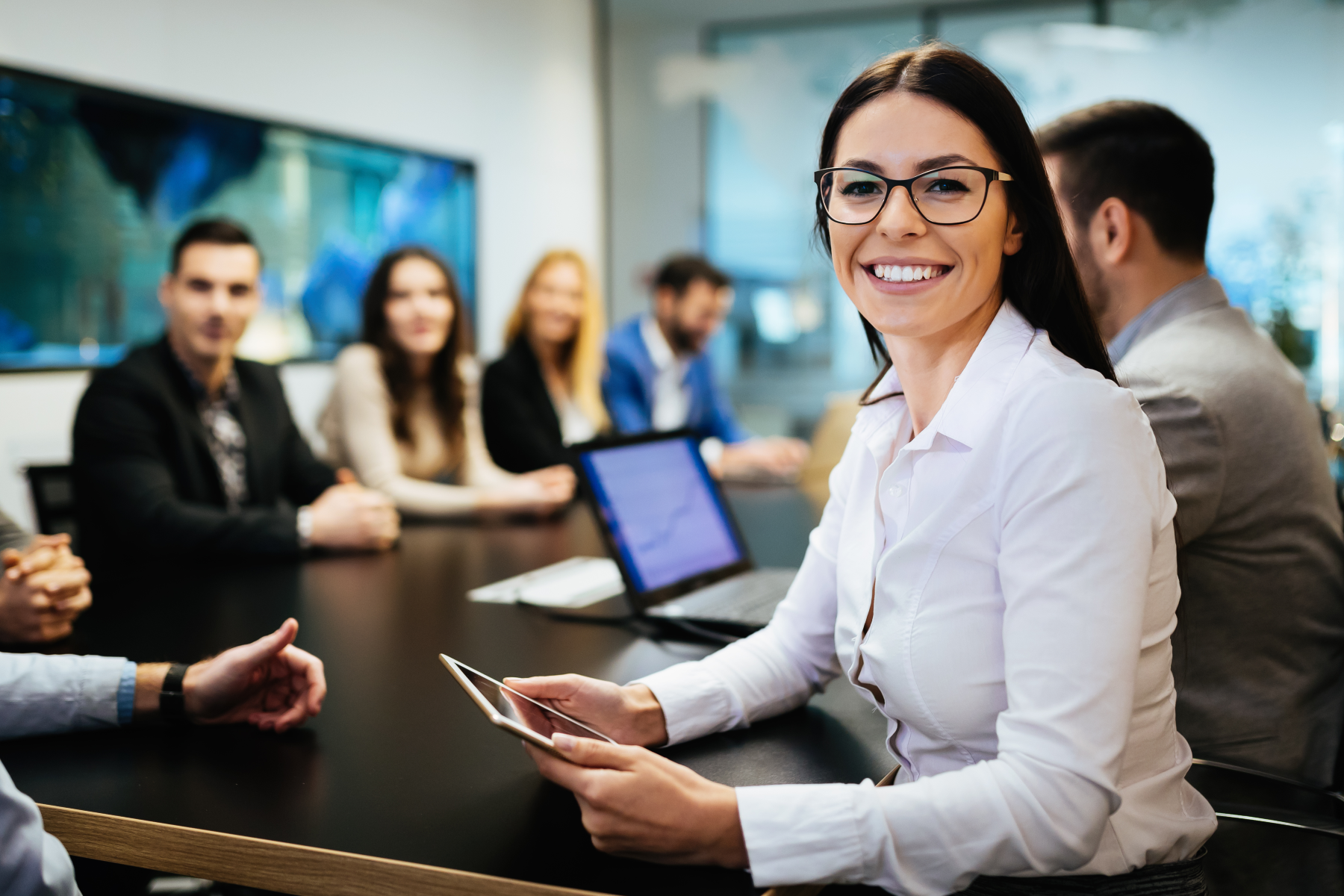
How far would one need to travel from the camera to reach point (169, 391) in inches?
99.0

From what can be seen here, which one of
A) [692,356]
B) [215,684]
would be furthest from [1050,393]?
[692,356]

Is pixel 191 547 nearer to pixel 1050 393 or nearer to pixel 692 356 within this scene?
pixel 1050 393

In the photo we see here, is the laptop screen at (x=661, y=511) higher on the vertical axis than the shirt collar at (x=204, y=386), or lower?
lower

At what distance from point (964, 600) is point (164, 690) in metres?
0.88

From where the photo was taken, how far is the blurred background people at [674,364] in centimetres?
431

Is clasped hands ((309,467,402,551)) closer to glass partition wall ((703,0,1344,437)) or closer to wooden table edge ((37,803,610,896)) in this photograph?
wooden table edge ((37,803,610,896))

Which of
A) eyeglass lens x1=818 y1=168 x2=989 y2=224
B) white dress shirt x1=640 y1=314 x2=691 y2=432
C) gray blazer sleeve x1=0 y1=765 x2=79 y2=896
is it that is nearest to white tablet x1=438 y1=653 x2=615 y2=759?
gray blazer sleeve x1=0 y1=765 x2=79 y2=896

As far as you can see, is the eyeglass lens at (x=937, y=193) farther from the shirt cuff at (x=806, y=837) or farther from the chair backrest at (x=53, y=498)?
the chair backrest at (x=53, y=498)

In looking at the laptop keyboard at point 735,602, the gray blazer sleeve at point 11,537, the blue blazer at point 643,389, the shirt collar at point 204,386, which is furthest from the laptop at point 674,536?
the blue blazer at point 643,389

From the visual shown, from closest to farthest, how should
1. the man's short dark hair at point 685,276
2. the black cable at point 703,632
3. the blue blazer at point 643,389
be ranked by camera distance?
the black cable at point 703,632
the blue blazer at point 643,389
the man's short dark hair at point 685,276

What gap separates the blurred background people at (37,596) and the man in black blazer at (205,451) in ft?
2.17

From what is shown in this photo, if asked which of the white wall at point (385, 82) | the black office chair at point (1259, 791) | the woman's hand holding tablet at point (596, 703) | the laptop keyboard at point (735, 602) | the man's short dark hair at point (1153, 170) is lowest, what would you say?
the black office chair at point (1259, 791)

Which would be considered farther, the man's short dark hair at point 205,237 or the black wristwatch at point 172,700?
the man's short dark hair at point 205,237

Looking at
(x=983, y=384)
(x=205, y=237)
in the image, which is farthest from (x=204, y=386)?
(x=983, y=384)
